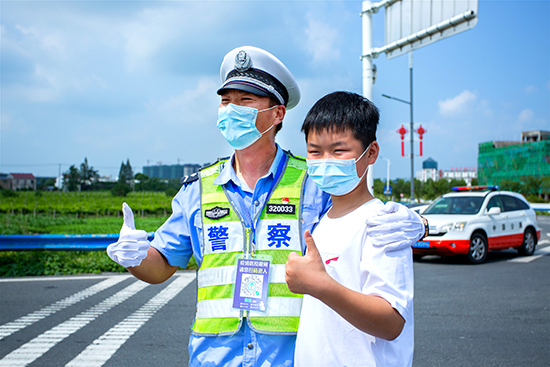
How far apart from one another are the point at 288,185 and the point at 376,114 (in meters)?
0.52

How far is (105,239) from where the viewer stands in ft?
27.5

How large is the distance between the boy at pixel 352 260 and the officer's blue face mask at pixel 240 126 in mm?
445

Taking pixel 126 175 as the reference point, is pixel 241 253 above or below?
below

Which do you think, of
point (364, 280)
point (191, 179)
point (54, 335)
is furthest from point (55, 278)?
point (364, 280)

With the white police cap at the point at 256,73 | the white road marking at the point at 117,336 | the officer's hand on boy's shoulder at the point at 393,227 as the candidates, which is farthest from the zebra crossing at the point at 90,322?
the officer's hand on boy's shoulder at the point at 393,227

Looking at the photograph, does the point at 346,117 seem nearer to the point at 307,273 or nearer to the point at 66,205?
the point at 307,273

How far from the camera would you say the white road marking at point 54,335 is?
4.06 meters

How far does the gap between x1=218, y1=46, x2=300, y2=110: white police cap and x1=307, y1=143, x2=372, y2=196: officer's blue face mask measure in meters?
0.56

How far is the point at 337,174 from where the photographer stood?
1.65 metres

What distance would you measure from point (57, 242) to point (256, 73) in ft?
24.6

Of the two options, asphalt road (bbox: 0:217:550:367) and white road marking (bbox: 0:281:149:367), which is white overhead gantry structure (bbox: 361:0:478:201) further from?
white road marking (bbox: 0:281:149:367)

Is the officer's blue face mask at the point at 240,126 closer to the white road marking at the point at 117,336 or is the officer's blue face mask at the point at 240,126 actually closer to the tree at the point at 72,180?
the white road marking at the point at 117,336

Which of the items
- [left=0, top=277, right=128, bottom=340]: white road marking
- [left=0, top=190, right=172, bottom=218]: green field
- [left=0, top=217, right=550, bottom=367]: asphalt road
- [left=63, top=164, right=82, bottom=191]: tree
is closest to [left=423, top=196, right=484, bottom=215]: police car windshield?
[left=0, top=217, right=550, bottom=367]: asphalt road

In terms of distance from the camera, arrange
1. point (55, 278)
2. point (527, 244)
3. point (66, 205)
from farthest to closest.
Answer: point (66, 205)
point (527, 244)
point (55, 278)
